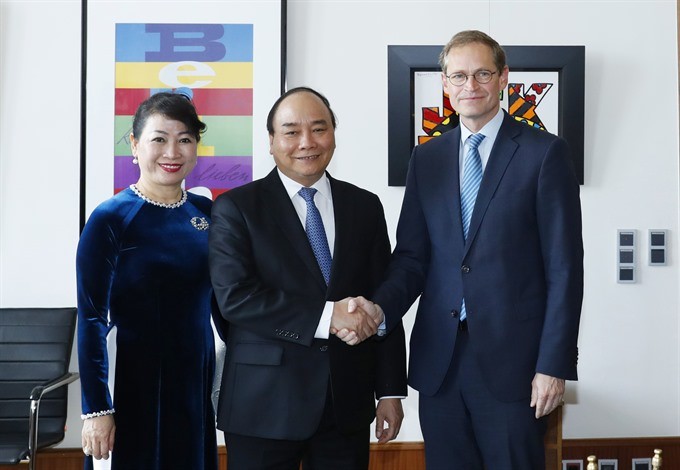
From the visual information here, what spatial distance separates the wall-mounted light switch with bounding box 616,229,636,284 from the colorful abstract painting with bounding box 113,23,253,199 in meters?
1.73

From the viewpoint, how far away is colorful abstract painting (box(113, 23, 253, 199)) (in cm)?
348

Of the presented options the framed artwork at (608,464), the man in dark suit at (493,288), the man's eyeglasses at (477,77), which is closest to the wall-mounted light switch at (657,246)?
the framed artwork at (608,464)

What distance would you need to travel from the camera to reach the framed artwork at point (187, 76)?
3480 millimetres

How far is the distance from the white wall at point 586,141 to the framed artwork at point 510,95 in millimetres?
71

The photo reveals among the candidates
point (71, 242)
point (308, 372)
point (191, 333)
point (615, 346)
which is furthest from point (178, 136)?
point (615, 346)

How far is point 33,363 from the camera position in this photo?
132 inches

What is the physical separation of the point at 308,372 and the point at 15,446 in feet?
5.20

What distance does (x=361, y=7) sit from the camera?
140 inches

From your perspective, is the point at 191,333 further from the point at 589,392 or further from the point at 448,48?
the point at 589,392

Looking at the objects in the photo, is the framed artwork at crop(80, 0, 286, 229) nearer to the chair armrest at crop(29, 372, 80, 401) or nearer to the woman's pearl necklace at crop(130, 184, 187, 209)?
the chair armrest at crop(29, 372, 80, 401)

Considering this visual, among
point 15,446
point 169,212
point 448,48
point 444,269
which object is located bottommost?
point 15,446

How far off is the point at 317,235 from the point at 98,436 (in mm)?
804

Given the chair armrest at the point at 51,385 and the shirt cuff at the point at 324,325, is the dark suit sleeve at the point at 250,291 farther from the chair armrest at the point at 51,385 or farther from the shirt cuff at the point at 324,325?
the chair armrest at the point at 51,385

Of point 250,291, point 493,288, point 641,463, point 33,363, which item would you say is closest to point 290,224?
point 250,291
